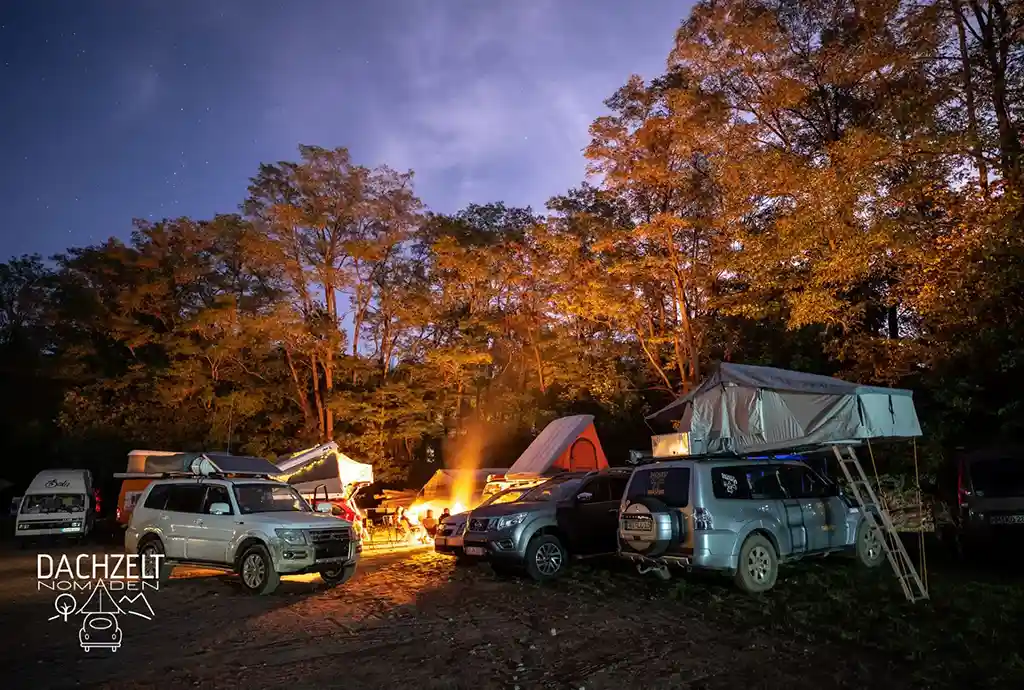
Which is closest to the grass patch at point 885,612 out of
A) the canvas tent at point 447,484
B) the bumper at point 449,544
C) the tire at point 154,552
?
the bumper at point 449,544

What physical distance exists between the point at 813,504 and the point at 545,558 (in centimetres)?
391

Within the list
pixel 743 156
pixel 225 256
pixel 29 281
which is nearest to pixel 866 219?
pixel 743 156

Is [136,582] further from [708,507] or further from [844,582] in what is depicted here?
[844,582]

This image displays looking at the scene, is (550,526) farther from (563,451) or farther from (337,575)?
(563,451)

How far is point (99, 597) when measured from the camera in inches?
408

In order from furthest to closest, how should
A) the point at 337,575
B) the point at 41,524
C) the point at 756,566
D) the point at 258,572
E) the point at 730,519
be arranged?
the point at 41,524 < the point at 337,575 < the point at 258,572 < the point at 756,566 < the point at 730,519

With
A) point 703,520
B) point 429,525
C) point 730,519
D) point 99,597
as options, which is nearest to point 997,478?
point 730,519

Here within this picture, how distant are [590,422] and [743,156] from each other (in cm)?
775

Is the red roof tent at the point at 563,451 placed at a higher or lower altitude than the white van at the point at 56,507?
higher

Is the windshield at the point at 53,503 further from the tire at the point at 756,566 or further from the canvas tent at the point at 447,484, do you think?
the tire at the point at 756,566

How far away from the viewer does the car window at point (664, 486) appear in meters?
9.35

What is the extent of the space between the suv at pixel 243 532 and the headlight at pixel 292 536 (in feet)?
0.05

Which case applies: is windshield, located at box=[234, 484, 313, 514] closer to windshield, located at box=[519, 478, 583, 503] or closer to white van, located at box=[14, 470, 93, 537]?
windshield, located at box=[519, 478, 583, 503]

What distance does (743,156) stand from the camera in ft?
58.4
